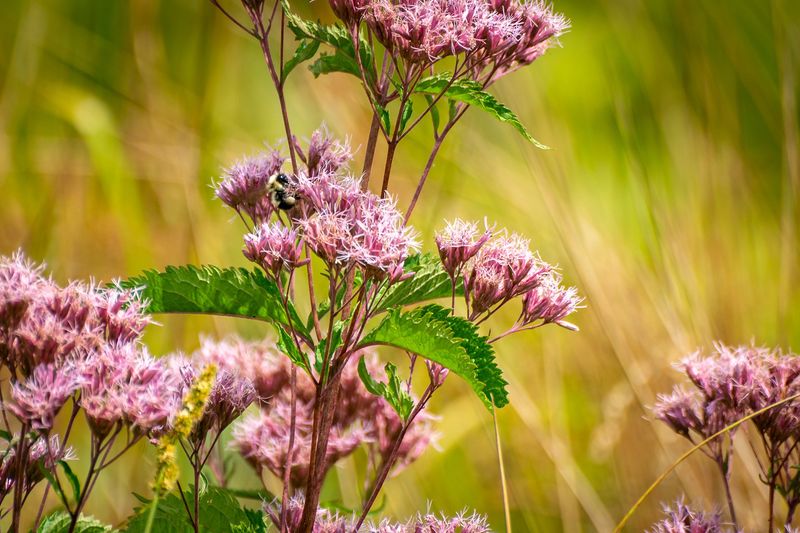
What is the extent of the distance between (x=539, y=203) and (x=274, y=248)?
91.3 inches

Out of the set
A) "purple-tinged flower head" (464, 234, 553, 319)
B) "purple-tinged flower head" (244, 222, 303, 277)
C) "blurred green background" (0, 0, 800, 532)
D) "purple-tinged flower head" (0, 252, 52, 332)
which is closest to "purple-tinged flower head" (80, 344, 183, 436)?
"purple-tinged flower head" (0, 252, 52, 332)

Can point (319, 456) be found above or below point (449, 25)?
below

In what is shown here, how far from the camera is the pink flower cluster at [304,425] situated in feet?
4.89

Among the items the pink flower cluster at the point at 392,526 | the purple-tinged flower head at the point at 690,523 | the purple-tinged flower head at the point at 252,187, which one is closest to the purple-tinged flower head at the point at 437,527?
the pink flower cluster at the point at 392,526

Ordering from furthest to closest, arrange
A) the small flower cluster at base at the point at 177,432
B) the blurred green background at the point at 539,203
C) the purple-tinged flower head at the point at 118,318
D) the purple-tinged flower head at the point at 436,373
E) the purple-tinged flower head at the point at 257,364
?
the blurred green background at the point at 539,203, the purple-tinged flower head at the point at 257,364, the purple-tinged flower head at the point at 436,373, the purple-tinged flower head at the point at 118,318, the small flower cluster at base at the point at 177,432

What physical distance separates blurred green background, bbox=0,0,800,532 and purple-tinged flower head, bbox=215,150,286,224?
1012 mm

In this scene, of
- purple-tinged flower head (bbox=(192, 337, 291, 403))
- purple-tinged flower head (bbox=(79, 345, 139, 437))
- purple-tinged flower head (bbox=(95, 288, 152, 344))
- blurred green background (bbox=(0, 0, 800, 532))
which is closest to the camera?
purple-tinged flower head (bbox=(79, 345, 139, 437))

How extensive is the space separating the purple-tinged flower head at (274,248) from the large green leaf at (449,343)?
15 cm

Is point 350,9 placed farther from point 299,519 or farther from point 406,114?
point 299,519

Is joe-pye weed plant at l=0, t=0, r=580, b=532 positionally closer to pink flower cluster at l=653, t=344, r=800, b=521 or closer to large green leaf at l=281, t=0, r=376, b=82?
large green leaf at l=281, t=0, r=376, b=82

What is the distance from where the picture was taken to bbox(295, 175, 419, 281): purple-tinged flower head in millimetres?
1162

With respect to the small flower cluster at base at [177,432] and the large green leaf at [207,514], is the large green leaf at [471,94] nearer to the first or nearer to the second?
the small flower cluster at base at [177,432]

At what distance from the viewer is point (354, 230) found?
47.7 inches

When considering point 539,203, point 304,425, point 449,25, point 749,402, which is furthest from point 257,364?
point 539,203
